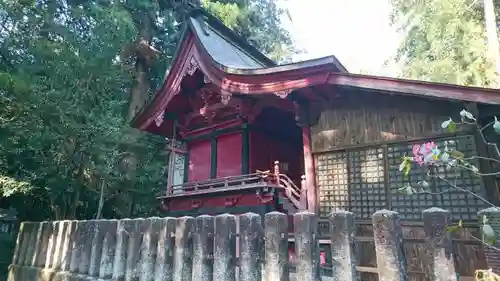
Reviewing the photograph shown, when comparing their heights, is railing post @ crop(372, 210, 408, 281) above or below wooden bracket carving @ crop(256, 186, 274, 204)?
below

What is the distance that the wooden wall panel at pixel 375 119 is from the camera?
532cm

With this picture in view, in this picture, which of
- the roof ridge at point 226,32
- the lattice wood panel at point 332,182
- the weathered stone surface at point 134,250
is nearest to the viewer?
the weathered stone surface at point 134,250

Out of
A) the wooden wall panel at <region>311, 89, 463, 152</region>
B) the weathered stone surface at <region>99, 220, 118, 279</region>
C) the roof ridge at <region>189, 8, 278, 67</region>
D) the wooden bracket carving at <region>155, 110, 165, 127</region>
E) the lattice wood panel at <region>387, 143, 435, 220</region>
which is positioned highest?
the roof ridge at <region>189, 8, 278, 67</region>

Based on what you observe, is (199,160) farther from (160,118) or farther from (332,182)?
(332,182)

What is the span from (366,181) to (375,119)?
3.66 feet

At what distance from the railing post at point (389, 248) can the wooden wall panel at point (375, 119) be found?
3472 mm

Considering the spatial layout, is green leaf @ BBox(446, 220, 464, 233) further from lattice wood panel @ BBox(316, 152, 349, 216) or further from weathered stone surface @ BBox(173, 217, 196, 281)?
lattice wood panel @ BBox(316, 152, 349, 216)

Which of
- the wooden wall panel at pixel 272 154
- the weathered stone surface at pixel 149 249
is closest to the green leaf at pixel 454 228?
the weathered stone surface at pixel 149 249

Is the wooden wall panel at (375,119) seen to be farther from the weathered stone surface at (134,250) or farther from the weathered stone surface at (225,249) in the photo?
the weathered stone surface at (134,250)

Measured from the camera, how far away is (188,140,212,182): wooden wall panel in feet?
32.5

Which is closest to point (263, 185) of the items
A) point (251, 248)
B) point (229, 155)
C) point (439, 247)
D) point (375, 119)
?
point (229, 155)

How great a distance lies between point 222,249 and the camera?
341 cm

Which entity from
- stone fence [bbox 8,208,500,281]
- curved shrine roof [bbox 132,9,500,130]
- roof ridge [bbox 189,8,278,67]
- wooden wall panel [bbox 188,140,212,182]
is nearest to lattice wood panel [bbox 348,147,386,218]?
curved shrine roof [bbox 132,9,500,130]

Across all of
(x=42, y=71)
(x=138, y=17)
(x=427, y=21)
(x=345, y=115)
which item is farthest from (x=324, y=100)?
(x=138, y=17)
